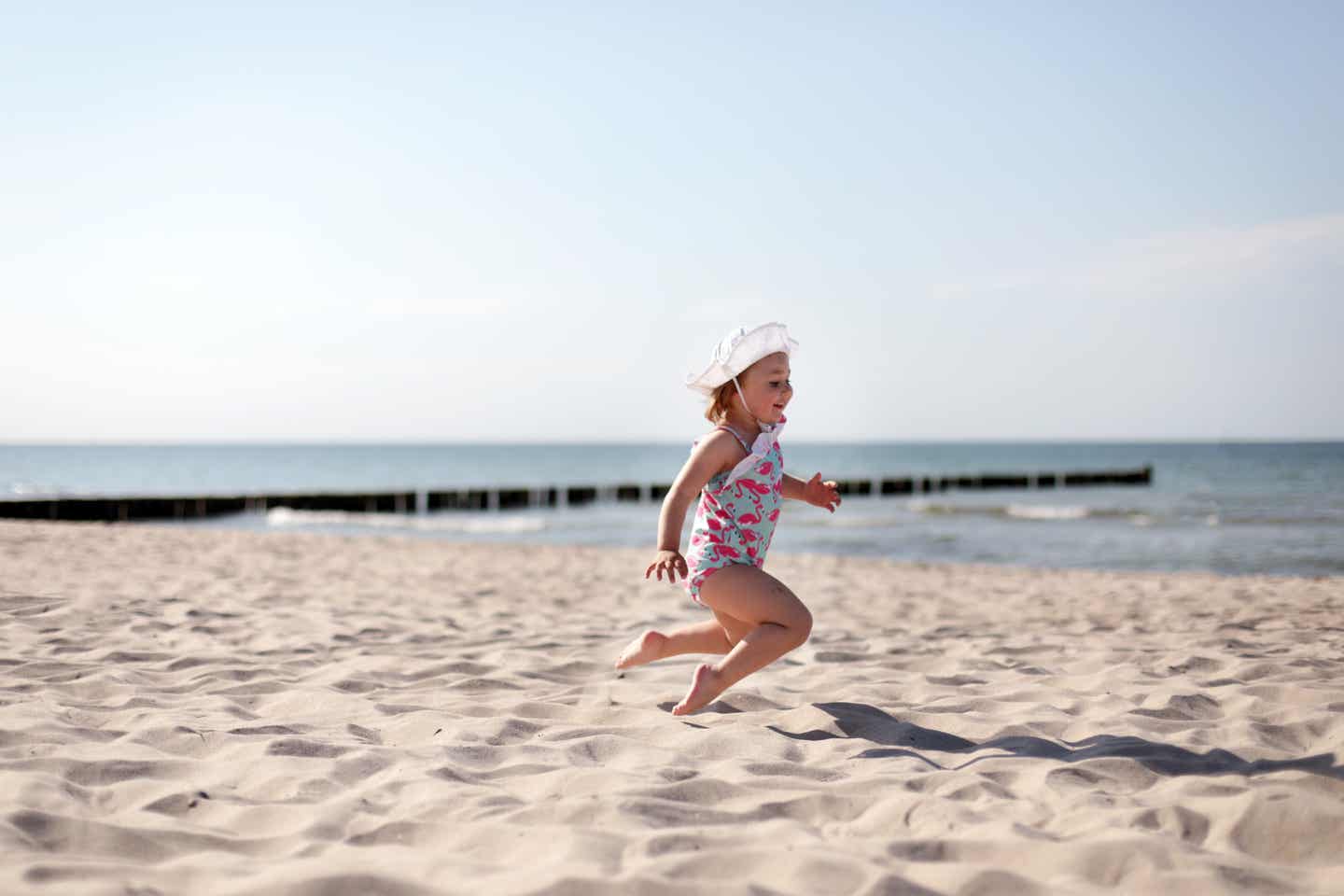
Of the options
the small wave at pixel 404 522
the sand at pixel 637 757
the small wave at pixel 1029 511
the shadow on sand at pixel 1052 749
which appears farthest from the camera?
the small wave at pixel 1029 511

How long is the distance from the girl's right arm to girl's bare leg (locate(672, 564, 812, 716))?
0.21 metres

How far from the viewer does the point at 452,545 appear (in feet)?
42.9

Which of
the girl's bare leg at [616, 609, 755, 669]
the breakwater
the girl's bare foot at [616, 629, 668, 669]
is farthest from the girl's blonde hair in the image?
the breakwater

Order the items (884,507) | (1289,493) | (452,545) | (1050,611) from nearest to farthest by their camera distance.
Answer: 1. (1050,611)
2. (452,545)
3. (884,507)
4. (1289,493)

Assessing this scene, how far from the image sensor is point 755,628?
11.1 feet

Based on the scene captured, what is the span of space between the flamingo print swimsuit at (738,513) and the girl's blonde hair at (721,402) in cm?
11

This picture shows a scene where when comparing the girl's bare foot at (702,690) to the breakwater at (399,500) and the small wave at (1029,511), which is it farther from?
the breakwater at (399,500)

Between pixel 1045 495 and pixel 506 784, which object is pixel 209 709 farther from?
pixel 1045 495

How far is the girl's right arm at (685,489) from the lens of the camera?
3.12 meters

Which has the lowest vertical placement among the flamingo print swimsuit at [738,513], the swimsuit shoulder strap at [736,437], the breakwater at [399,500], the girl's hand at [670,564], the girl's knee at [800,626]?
the breakwater at [399,500]

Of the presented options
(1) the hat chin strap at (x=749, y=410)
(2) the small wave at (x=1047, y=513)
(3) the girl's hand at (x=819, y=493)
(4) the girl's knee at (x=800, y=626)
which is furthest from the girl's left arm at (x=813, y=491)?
(2) the small wave at (x=1047, y=513)

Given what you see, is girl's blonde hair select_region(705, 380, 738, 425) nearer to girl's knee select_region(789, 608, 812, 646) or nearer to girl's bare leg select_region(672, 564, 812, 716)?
girl's bare leg select_region(672, 564, 812, 716)

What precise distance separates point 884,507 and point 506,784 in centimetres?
2629

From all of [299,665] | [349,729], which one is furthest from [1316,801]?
[299,665]
